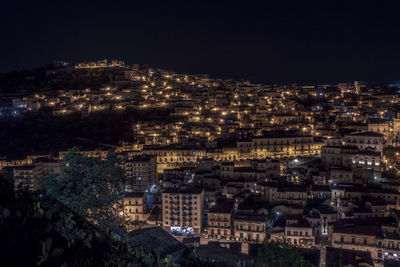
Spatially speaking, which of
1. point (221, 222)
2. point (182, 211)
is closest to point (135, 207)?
point (182, 211)

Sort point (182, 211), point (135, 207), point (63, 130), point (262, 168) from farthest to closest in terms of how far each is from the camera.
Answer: point (63, 130)
point (262, 168)
point (135, 207)
point (182, 211)

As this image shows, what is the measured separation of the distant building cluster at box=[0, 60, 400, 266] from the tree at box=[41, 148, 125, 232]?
2.17 ft

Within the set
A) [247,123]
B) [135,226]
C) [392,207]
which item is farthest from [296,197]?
[247,123]

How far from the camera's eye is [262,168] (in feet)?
78.7

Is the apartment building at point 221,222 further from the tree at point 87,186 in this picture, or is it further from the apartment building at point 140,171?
the tree at point 87,186

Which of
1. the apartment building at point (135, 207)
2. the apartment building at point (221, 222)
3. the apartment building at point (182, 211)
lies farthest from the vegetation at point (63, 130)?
the apartment building at point (221, 222)

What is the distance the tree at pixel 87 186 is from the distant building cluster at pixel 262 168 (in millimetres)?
662

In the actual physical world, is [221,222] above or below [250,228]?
above

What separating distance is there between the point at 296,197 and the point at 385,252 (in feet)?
18.1

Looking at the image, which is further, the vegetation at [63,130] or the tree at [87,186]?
the vegetation at [63,130]

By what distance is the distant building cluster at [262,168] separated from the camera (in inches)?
668

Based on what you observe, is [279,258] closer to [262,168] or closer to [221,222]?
[221,222]

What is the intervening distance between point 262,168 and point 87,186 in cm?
1849

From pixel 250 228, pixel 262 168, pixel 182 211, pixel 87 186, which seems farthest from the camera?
pixel 262 168
